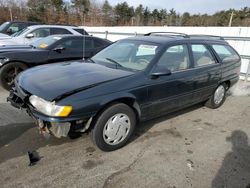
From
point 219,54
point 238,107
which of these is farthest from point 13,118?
point 238,107

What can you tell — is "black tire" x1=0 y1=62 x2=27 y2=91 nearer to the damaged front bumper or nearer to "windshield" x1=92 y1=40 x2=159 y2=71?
"windshield" x1=92 y1=40 x2=159 y2=71

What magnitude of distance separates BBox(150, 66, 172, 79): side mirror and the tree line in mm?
27597

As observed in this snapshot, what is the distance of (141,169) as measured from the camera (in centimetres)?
292

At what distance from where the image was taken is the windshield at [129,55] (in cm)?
367

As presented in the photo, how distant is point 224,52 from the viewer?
5203 mm

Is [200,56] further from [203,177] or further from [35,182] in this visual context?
[35,182]

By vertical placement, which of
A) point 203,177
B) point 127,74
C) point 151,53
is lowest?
point 203,177

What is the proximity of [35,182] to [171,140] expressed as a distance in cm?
212

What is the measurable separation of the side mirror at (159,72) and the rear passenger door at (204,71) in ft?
3.03

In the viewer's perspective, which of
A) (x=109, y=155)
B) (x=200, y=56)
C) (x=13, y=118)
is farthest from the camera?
(x=200, y=56)

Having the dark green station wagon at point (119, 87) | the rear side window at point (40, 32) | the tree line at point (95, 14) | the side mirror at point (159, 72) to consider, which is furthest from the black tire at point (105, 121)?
the tree line at point (95, 14)

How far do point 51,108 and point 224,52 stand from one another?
13.8 feet

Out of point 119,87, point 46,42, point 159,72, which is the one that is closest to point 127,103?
point 119,87

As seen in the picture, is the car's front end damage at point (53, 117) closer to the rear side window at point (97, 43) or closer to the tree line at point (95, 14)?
the rear side window at point (97, 43)
